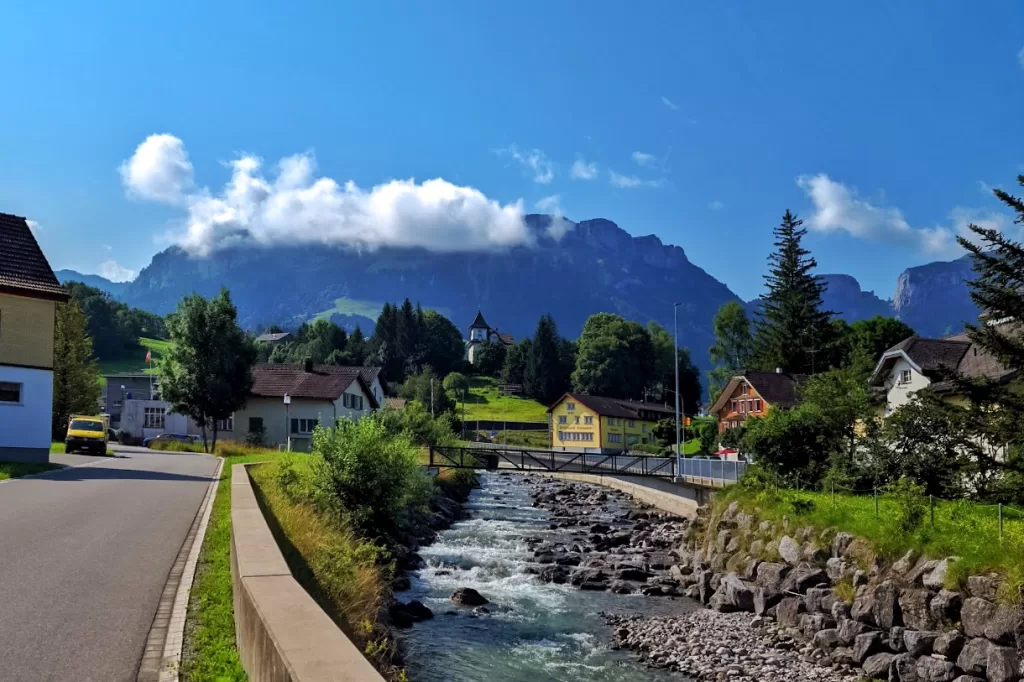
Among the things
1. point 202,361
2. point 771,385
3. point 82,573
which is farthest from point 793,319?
point 82,573

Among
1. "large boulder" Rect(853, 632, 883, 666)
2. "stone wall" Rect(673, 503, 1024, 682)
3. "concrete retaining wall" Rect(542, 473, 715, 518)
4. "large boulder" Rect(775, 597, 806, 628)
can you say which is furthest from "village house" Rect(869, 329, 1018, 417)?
"large boulder" Rect(853, 632, 883, 666)

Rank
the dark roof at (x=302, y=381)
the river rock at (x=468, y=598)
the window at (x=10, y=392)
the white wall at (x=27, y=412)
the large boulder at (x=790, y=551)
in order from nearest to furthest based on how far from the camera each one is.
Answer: the river rock at (x=468, y=598) < the large boulder at (x=790, y=551) < the white wall at (x=27, y=412) < the window at (x=10, y=392) < the dark roof at (x=302, y=381)

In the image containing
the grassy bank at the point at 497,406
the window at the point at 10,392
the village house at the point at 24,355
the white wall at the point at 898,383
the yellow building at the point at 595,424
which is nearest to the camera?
the village house at the point at 24,355

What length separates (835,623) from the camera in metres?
17.7

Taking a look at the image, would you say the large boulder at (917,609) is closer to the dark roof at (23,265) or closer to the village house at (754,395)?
the dark roof at (23,265)

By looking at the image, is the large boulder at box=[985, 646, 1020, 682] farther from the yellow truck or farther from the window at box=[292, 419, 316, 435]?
the window at box=[292, 419, 316, 435]

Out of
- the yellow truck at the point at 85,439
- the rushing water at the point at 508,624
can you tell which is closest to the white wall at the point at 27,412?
the yellow truck at the point at 85,439

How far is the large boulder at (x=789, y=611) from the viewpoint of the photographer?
18.7 metres

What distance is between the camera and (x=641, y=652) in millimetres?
17062

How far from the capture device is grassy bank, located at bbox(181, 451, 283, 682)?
6.97 m

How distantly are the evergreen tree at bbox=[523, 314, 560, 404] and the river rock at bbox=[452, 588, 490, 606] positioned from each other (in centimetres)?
12658

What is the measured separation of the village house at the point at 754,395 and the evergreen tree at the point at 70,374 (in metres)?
50.3

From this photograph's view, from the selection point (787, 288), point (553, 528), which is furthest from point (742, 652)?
point (787, 288)

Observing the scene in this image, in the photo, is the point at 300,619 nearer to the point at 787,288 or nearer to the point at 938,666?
the point at 938,666
